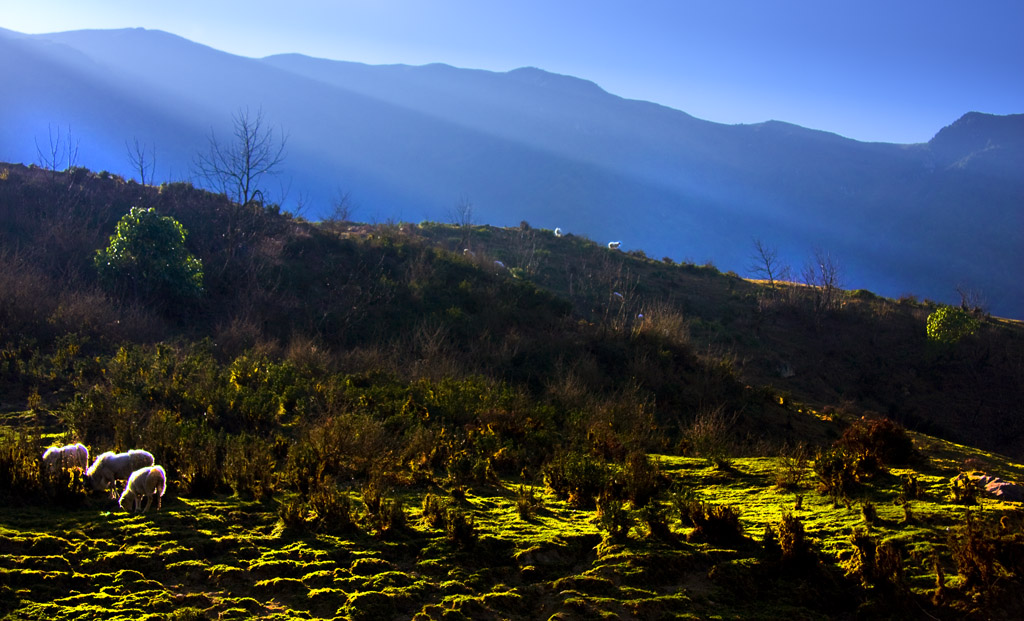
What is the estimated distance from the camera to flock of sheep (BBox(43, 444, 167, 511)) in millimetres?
4121

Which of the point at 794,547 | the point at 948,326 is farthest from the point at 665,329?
the point at 948,326

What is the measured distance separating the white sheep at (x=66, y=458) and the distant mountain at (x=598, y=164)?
91.4 m

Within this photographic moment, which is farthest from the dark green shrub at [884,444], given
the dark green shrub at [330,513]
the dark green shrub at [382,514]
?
the dark green shrub at [330,513]

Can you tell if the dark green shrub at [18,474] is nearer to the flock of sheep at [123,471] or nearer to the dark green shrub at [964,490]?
the flock of sheep at [123,471]

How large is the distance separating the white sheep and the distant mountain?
91.4 m

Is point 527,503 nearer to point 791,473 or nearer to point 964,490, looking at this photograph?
point 791,473

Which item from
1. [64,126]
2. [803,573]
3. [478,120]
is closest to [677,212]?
[478,120]

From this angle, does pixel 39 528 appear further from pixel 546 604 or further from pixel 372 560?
pixel 546 604

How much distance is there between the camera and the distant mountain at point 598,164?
306ft

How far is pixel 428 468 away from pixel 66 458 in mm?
2952

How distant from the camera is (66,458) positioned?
15.1 feet

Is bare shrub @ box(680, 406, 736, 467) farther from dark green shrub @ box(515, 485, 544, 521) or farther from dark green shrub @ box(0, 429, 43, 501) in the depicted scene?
dark green shrub @ box(0, 429, 43, 501)

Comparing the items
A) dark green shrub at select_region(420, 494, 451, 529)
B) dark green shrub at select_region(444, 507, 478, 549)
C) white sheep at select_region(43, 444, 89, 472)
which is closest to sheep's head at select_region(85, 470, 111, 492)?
white sheep at select_region(43, 444, 89, 472)

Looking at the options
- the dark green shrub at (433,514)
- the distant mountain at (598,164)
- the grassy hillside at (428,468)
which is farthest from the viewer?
the distant mountain at (598,164)
